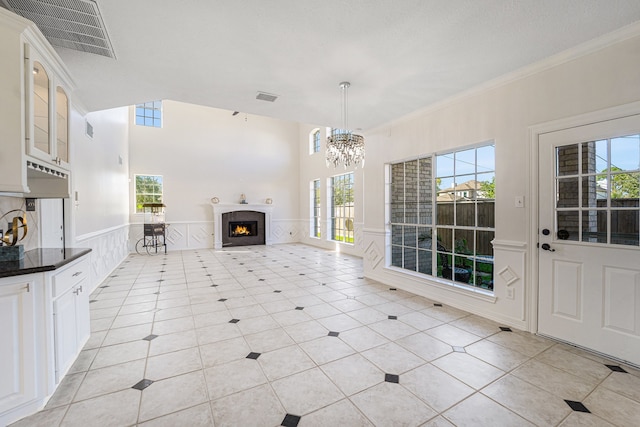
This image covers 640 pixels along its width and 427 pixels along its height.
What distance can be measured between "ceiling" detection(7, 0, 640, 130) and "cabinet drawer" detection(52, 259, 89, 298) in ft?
6.45

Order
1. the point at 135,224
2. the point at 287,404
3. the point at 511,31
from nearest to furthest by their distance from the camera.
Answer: the point at 287,404 < the point at 511,31 < the point at 135,224

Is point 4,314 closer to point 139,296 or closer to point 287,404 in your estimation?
point 287,404

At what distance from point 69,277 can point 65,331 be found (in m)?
0.41

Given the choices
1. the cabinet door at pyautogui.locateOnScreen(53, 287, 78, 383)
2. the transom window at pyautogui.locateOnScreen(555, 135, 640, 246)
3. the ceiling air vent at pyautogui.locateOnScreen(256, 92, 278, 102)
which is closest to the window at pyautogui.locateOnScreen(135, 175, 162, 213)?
the ceiling air vent at pyautogui.locateOnScreen(256, 92, 278, 102)

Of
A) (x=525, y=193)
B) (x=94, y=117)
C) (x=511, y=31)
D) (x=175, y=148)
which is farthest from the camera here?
(x=175, y=148)

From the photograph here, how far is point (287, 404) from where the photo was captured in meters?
1.83

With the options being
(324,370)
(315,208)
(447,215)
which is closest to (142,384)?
(324,370)

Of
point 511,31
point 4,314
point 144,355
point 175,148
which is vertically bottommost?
point 144,355

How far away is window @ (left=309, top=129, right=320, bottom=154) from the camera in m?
9.54

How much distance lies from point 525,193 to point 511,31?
1.58 meters

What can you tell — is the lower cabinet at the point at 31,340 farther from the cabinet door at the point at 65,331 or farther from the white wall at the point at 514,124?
the white wall at the point at 514,124

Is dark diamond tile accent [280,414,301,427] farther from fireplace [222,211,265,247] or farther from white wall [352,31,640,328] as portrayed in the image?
A: fireplace [222,211,265,247]

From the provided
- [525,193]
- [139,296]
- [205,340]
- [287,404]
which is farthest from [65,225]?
[525,193]

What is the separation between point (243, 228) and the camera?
9.66 m
